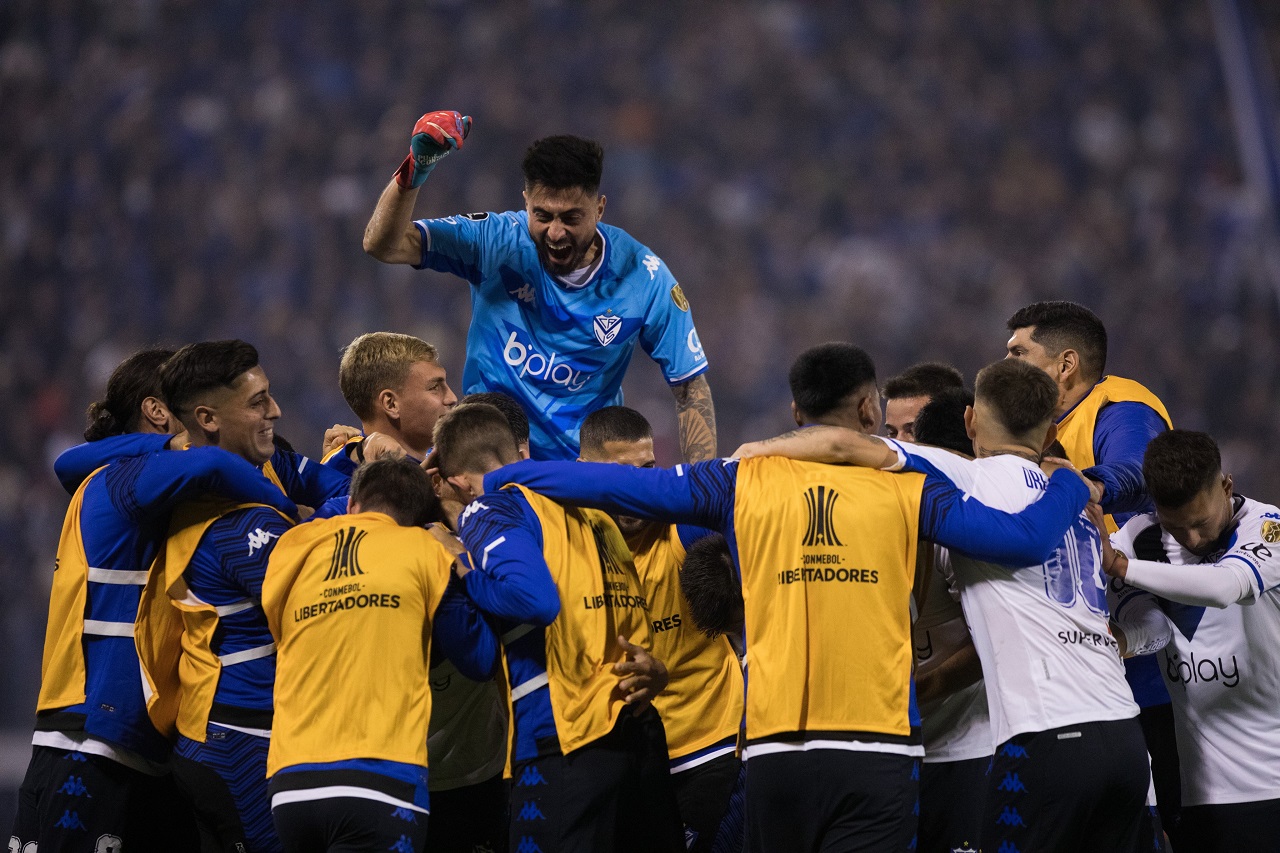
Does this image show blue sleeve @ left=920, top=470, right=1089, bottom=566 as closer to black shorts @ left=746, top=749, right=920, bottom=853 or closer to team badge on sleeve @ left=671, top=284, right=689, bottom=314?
black shorts @ left=746, top=749, right=920, bottom=853

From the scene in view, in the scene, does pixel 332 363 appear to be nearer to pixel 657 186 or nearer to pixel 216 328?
pixel 216 328

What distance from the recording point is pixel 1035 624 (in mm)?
4047

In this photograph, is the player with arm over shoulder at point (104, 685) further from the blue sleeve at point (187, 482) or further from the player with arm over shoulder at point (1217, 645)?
the player with arm over shoulder at point (1217, 645)

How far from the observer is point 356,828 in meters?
3.74

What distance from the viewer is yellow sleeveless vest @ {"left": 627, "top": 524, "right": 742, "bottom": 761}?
474 centimetres

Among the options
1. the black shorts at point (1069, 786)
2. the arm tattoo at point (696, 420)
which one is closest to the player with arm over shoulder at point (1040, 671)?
the black shorts at point (1069, 786)

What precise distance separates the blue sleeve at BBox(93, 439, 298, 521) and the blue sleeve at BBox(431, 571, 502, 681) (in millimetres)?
834

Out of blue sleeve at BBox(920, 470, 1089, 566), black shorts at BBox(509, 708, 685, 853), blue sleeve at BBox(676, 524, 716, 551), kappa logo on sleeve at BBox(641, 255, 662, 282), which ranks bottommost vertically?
black shorts at BBox(509, 708, 685, 853)

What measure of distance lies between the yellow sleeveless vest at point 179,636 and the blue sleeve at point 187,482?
3.7 inches

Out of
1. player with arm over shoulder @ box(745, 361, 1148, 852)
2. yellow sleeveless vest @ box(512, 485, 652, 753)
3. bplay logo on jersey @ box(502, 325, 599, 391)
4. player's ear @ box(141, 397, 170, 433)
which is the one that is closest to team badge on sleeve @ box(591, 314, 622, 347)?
bplay logo on jersey @ box(502, 325, 599, 391)

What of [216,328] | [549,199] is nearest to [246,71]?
[216,328]

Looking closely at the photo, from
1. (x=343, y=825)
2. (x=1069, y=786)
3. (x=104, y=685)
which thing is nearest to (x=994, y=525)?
(x=1069, y=786)

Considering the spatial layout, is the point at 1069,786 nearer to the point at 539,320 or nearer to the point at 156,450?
the point at 539,320

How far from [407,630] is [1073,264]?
40.7 feet
